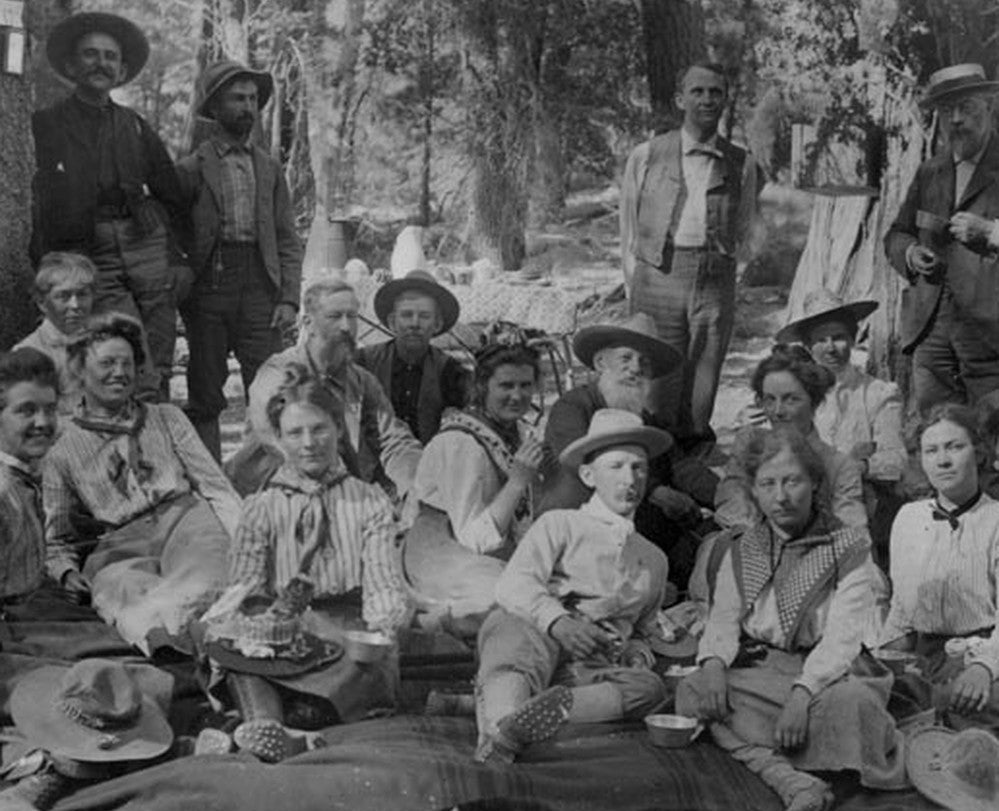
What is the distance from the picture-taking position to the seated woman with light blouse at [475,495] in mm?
5594

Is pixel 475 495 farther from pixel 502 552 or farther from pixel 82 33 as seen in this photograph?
pixel 82 33

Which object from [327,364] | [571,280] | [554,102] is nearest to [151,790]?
[327,364]

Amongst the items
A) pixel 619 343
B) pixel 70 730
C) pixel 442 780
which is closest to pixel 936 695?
pixel 442 780

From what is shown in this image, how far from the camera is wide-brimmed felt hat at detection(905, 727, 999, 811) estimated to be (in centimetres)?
437

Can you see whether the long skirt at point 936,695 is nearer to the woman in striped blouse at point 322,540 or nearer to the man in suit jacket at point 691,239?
the woman in striped blouse at point 322,540

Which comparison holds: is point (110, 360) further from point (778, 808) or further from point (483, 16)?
point (483, 16)

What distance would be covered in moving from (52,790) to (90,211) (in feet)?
9.48

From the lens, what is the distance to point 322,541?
198 inches

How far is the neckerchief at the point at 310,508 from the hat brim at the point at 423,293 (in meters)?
1.75

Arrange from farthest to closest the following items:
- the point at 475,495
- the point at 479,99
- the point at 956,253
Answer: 1. the point at 479,99
2. the point at 956,253
3. the point at 475,495

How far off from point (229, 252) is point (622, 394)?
200cm

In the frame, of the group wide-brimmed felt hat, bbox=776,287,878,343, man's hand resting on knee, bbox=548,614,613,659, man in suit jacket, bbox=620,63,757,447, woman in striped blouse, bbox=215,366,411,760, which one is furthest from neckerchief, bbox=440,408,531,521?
man in suit jacket, bbox=620,63,757,447

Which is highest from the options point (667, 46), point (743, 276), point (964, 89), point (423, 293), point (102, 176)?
point (667, 46)

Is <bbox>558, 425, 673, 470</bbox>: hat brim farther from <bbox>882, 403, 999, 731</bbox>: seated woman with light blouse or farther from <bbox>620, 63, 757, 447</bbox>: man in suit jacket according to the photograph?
<bbox>620, 63, 757, 447</bbox>: man in suit jacket
